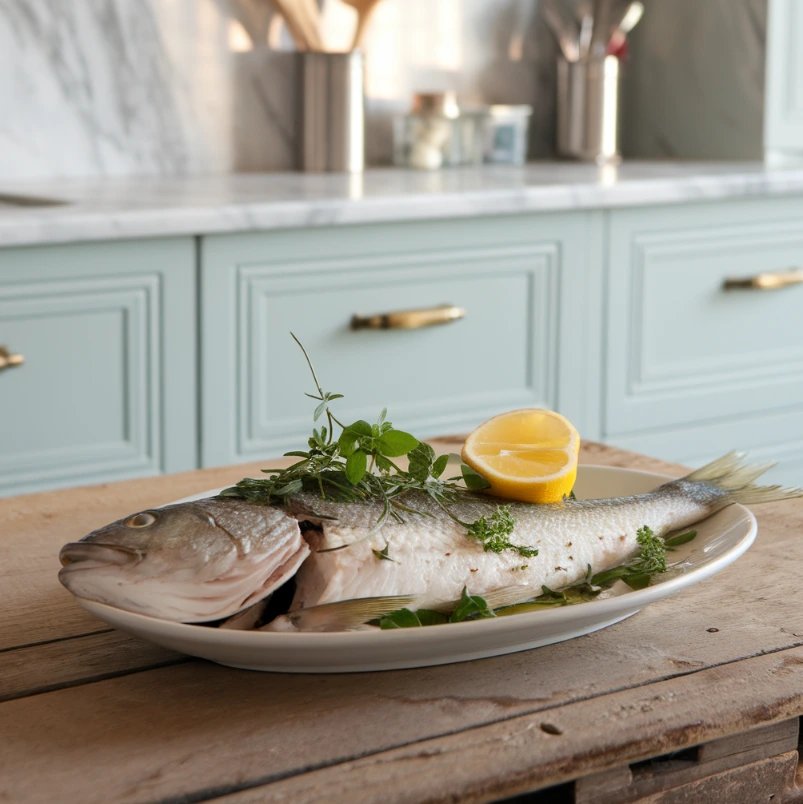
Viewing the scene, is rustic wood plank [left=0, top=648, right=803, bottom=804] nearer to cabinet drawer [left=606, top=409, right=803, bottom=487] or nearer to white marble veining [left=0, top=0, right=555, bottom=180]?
cabinet drawer [left=606, top=409, right=803, bottom=487]

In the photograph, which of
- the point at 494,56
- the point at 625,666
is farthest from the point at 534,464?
the point at 494,56

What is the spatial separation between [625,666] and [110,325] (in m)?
1.20

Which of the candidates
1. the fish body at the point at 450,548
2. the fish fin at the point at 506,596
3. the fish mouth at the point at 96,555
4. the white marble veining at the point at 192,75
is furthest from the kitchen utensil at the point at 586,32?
the fish mouth at the point at 96,555

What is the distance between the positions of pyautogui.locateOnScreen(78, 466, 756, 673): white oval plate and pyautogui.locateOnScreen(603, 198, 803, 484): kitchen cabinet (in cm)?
149

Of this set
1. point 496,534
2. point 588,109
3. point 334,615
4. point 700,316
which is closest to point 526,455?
point 496,534

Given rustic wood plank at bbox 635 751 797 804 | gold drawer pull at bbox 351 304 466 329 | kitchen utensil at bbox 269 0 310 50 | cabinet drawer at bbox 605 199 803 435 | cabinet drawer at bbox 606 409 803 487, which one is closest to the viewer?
rustic wood plank at bbox 635 751 797 804

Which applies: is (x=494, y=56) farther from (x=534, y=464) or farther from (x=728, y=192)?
(x=534, y=464)

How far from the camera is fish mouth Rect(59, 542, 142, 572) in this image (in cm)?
67

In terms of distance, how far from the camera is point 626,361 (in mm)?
2279

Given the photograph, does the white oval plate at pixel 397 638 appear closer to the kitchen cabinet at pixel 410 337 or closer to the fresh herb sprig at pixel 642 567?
the fresh herb sprig at pixel 642 567

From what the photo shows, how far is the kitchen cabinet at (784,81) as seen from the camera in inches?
103

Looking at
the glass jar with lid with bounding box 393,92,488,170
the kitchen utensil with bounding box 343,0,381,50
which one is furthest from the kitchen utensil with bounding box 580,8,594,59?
the kitchen utensil with bounding box 343,0,381,50

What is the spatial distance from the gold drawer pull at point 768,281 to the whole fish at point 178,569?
1.87m

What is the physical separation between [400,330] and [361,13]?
90 cm
